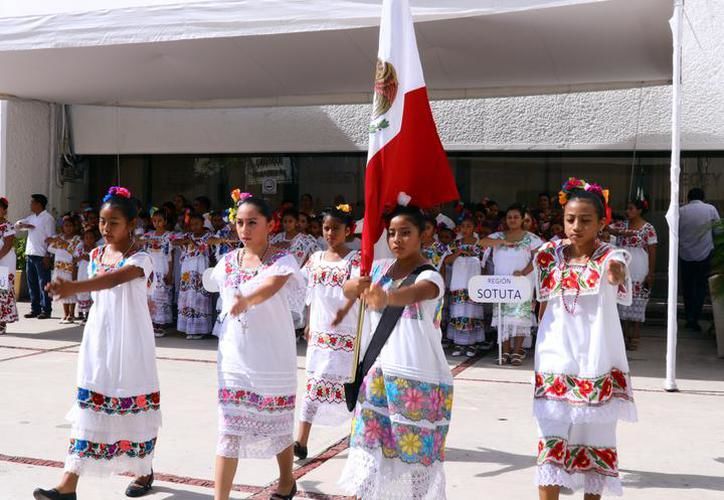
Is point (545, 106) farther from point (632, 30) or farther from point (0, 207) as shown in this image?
point (0, 207)

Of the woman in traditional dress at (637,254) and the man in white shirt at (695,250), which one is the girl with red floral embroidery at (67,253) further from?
the man in white shirt at (695,250)

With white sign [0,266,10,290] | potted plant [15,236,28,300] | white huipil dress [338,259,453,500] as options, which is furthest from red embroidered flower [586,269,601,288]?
potted plant [15,236,28,300]

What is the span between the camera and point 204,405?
6.50 m

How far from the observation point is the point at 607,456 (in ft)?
12.5

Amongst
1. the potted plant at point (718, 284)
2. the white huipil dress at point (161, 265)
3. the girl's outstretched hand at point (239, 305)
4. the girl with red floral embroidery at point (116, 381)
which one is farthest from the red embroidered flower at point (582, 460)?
the white huipil dress at point (161, 265)

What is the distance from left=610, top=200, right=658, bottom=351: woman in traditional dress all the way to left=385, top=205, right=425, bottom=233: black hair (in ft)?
20.1

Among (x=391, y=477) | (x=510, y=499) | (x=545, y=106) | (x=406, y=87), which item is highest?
(x=545, y=106)

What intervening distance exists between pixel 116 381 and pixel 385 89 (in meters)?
2.01

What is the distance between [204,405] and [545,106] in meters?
7.31

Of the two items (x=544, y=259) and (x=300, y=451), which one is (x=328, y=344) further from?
(x=544, y=259)

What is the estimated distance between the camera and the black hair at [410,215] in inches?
146

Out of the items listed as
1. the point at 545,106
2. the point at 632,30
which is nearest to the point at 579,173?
the point at 545,106

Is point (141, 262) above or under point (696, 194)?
under

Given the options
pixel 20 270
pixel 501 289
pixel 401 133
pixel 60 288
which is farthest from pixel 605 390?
pixel 20 270
